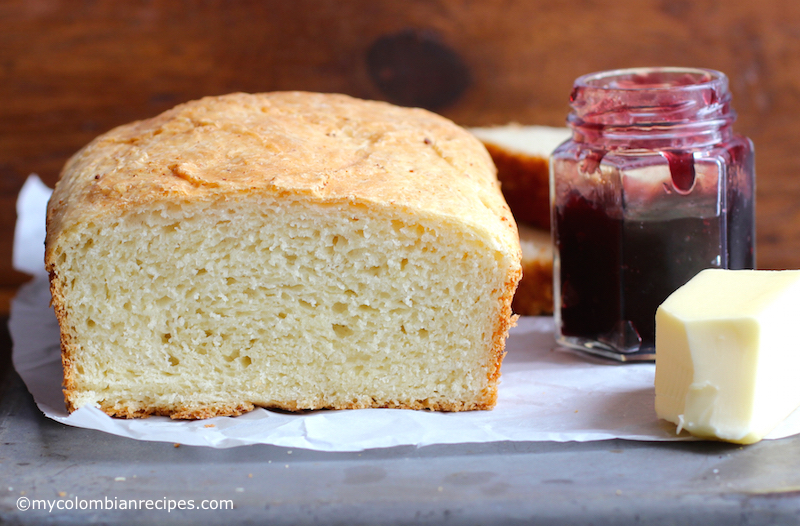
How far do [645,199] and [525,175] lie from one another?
28.6 inches

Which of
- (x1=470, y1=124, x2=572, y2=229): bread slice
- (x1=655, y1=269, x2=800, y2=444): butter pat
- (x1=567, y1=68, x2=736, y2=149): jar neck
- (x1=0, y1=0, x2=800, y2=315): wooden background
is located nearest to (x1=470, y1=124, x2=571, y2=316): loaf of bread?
(x1=470, y1=124, x2=572, y2=229): bread slice

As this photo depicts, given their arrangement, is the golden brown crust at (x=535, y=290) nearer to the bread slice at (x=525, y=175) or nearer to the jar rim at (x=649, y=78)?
the bread slice at (x=525, y=175)

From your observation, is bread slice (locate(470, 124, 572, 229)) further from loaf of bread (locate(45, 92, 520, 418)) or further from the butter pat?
the butter pat

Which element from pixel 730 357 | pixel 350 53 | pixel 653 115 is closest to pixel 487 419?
pixel 730 357

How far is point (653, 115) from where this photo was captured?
2084mm

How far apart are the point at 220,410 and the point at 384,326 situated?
47 cm

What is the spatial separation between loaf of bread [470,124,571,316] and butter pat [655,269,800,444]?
0.81 m

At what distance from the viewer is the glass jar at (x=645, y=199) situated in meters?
2.07

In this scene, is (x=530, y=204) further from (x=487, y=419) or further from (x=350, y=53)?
(x=350, y=53)

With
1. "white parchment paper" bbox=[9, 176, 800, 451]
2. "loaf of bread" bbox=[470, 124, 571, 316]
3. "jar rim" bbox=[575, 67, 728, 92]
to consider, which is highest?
"jar rim" bbox=[575, 67, 728, 92]

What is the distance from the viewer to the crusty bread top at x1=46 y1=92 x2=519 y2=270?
5.94 ft

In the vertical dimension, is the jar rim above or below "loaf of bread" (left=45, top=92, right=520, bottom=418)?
above

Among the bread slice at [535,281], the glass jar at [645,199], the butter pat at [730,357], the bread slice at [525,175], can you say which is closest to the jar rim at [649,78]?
the glass jar at [645,199]

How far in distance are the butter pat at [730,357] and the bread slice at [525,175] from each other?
1.00 meters
